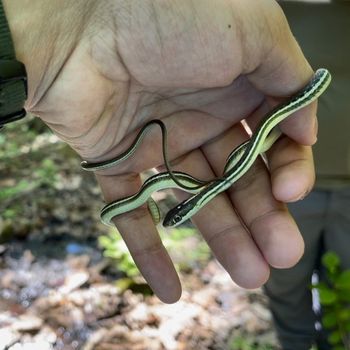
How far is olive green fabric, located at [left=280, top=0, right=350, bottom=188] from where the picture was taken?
91.5 inches

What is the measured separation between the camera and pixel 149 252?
6.45ft

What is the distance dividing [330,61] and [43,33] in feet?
3.93

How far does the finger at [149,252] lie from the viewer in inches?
76.9

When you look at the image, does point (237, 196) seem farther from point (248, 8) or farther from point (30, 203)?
point (30, 203)

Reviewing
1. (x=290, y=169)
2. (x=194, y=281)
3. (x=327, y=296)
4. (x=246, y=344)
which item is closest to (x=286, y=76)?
(x=290, y=169)

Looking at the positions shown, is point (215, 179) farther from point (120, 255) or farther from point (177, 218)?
point (120, 255)

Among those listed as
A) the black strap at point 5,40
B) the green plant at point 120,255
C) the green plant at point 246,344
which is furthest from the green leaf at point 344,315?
the black strap at point 5,40

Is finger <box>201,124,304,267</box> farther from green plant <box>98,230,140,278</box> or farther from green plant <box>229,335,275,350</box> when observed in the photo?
green plant <box>98,230,140,278</box>

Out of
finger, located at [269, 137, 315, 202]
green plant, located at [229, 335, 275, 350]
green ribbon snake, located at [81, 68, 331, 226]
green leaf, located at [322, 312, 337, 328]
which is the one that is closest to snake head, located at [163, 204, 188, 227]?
green ribbon snake, located at [81, 68, 331, 226]

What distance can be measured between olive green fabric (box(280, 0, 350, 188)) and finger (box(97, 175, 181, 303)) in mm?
888

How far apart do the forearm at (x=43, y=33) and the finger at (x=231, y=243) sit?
66 cm

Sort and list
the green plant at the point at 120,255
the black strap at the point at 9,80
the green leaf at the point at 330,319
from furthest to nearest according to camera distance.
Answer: the green plant at the point at 120,255
the green leaf at the point at 330,319
the black strap at the point at 9,80

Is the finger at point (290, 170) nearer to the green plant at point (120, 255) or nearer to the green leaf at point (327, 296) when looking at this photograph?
the green leaf at point (327, 296)

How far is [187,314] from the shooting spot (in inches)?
115
